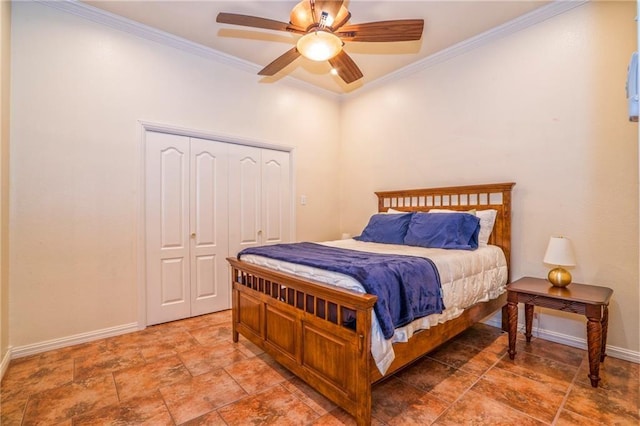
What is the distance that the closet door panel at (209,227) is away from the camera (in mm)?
3500

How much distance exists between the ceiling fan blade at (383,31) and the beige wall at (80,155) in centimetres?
198

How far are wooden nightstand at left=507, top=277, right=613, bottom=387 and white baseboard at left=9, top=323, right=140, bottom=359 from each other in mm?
3493

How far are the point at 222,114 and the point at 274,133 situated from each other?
0.74 m

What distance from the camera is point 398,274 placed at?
1.84m

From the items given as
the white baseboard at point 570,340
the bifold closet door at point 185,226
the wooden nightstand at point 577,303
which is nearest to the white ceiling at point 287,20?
the bifold closet door at point 185,226

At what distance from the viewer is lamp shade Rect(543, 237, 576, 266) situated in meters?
2.38

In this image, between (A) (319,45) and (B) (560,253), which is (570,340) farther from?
(A) (319,45)

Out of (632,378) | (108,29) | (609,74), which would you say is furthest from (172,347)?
(609,74)

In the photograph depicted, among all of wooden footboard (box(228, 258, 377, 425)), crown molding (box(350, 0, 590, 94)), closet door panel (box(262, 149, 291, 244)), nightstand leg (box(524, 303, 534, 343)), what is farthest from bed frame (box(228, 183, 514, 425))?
crown molding (box(350, 0, 590, 94))

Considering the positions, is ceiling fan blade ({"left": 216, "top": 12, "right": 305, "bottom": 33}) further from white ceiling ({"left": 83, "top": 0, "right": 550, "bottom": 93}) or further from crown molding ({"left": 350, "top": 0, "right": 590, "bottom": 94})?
crown molding ({"left": 350, "top": 0, "right": 590, "bottom": 94})

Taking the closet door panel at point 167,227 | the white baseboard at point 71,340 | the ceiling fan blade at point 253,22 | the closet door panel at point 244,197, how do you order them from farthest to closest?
the closet door panel at point 244,197 < the closet door panel at point 167,227 < the white baseboard at point 71,340 < the ceiling fan blade at point 253,22

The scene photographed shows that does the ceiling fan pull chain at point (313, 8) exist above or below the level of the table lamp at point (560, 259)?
above

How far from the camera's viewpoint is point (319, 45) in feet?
7.47

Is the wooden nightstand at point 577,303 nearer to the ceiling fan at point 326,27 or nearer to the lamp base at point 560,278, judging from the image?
the lamp base at point 560,278
